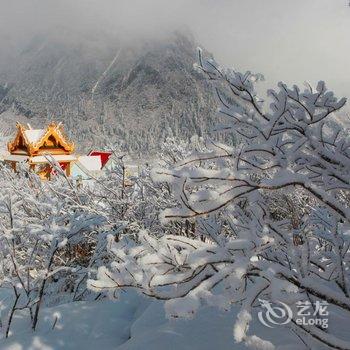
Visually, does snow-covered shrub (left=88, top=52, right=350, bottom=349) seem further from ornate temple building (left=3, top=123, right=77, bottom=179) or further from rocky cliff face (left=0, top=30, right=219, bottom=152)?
rocky cliff face (left=0, top=30, right=219, bottom=152)

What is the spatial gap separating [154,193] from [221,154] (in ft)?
22.5

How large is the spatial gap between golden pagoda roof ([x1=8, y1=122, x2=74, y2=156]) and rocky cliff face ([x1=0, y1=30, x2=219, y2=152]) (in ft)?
224

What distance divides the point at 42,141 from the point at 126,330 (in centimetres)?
2326

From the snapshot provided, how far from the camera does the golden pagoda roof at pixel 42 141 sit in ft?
84.9

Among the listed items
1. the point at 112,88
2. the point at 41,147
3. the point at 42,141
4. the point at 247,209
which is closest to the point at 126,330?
the point at 247,209

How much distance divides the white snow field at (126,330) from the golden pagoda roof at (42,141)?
72.3 ft

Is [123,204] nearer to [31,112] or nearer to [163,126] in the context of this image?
[163,126]

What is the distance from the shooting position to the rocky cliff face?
110438 millimetres

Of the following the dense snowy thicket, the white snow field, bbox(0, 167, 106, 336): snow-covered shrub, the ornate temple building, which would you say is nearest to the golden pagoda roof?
the ornate temple building

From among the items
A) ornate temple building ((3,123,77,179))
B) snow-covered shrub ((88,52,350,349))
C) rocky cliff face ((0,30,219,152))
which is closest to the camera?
snow-covered shrub ((88,52,350,349))

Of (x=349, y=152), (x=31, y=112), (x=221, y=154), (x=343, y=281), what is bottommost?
(x=31, y=112)

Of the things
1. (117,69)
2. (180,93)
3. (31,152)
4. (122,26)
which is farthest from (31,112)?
(31,152)

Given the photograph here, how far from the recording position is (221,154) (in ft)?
7.18

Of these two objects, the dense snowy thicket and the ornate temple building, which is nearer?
the dense snowy thicket
